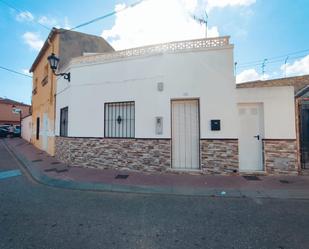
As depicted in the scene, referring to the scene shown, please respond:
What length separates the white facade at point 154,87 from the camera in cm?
621

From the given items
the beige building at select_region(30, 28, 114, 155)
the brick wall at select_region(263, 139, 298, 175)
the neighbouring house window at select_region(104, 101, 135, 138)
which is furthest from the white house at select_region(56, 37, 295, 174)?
the beige building at select_region(30, 28, 114, 155)

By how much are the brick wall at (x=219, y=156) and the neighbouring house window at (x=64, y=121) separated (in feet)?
20.4

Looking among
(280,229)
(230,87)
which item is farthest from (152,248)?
(230,87)

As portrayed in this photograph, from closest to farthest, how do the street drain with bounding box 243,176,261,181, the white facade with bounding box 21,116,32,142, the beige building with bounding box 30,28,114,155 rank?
the street drain with bounding box 243,176,261,181 < the beige building with bounding box 30,28,114,155 < the white facade with bounding box 21,116,32,142

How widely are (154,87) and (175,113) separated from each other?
1.21m

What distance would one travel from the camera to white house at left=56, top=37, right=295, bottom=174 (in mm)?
6191

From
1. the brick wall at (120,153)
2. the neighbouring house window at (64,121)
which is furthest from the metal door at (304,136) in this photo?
the neighbouring house window at (64,121)

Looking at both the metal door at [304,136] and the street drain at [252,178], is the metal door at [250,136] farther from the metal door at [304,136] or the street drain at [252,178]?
the metal door at [304,136]

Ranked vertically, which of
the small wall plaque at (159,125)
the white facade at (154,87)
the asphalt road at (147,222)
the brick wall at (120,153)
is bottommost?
the asphalt road at (147,222)

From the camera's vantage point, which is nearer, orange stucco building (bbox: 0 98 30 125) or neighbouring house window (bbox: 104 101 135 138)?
neighbouring house window (bbox: 104 101 135 138)

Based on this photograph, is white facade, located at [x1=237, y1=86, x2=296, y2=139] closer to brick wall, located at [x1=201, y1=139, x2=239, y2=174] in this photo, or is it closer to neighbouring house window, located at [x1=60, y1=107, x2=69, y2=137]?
brick wall, located at [x1=201, y1=139, x2=239, y2=174]

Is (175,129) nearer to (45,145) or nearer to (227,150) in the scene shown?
(227,150)

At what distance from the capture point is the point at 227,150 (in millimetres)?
6141

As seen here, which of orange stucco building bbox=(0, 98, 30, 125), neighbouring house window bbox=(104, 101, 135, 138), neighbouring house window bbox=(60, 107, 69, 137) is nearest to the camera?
neighbouring house window bbox=(104, 101, 135, 138)
